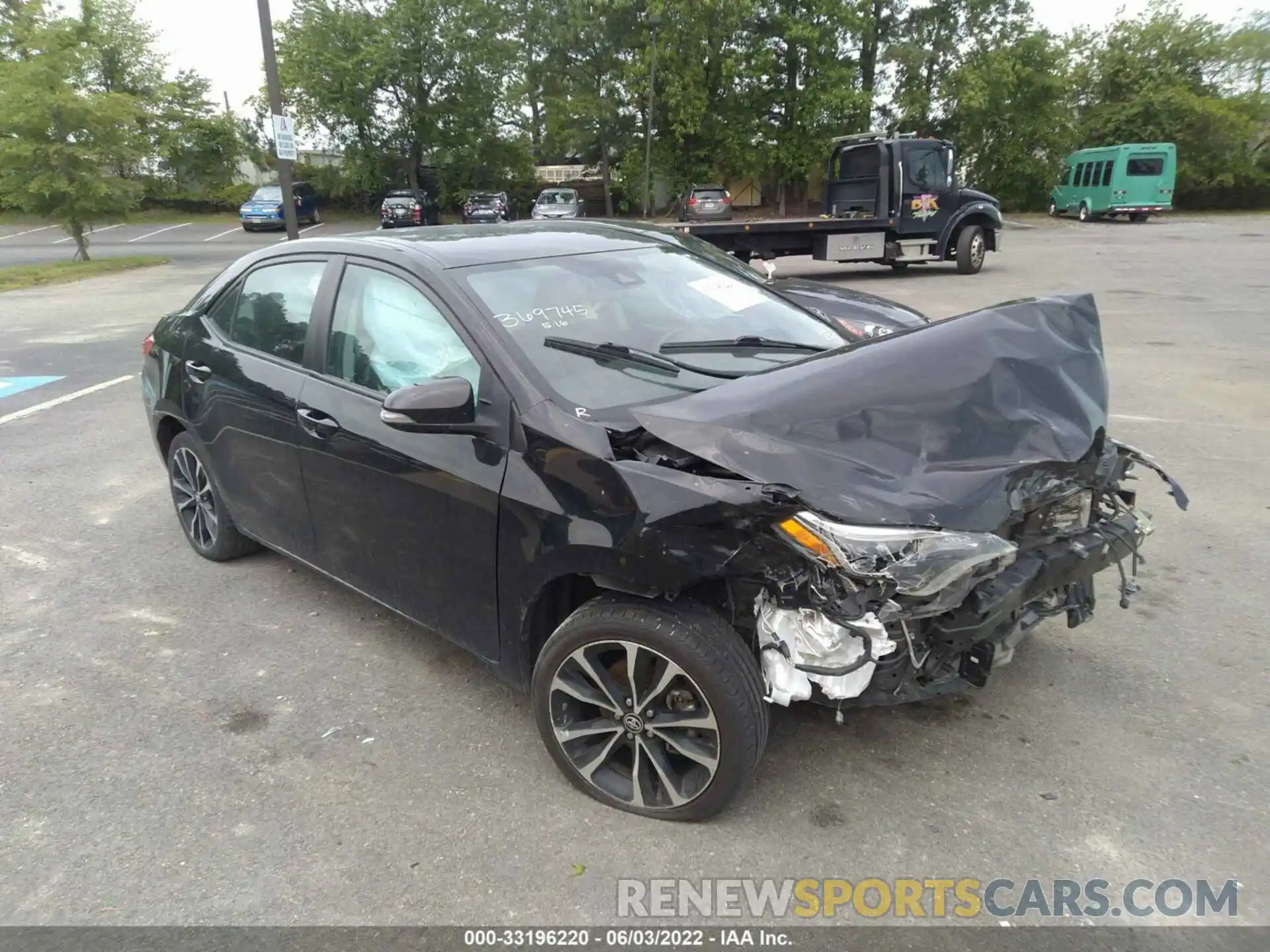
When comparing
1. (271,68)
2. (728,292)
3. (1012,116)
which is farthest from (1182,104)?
(728,292)

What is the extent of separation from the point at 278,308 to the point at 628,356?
1743 millimetres

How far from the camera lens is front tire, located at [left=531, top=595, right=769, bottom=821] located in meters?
2.46

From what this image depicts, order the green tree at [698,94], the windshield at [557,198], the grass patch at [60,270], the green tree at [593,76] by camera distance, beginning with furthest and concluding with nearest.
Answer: the green tree at [593,76]
the green tree at [698,94]
the windshield at [557,198]
the grass patch at [60,270]

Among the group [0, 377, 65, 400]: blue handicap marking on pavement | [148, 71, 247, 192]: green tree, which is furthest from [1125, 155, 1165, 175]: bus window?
[148, 71, 247, 192]: green tree

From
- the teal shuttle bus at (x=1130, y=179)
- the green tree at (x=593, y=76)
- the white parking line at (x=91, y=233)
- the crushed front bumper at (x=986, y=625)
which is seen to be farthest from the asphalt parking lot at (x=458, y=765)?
the teal shuttle bus at (x=1130, y=179)

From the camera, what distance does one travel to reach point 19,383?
29.5 feet

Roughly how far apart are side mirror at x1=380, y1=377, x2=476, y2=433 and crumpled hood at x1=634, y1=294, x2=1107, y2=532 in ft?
2.03

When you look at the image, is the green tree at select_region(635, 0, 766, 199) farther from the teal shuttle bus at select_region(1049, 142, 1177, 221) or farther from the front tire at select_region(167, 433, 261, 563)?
the front tire at select_region(167, 433, 261, 563)

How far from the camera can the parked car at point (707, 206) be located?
24.8 meters

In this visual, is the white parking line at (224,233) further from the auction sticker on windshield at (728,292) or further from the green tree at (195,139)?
Answer: the auction sticker on windshield at (728,292)

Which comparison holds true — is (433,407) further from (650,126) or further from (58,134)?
(650,126)

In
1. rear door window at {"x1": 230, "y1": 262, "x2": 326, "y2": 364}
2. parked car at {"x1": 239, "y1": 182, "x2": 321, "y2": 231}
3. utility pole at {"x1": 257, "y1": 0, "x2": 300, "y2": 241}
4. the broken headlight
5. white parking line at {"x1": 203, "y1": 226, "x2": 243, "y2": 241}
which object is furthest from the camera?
parked car at {"x1": 239, "y1": 182, "x2": 321, "y2": 231}

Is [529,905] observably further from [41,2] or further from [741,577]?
[41,2]

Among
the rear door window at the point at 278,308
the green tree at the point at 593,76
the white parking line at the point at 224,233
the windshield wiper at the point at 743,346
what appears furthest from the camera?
the green tree at the point at 593,76
